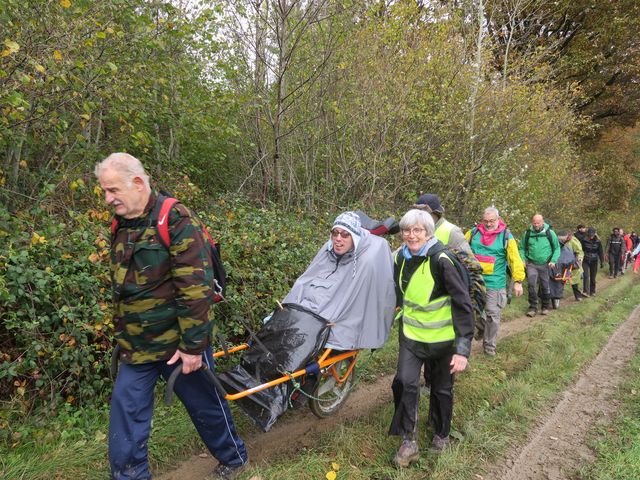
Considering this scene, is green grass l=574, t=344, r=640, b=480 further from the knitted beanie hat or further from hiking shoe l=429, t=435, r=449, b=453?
the knitted beanie hat

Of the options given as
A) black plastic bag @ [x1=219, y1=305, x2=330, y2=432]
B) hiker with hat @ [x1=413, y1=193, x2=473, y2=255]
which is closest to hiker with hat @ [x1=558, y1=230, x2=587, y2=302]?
hiker with hat @ [x1=413, y1=193, x2=473, y2=255]

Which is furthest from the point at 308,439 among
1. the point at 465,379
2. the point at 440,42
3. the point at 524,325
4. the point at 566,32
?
the point at 566,32

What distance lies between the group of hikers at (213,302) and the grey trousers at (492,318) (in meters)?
1.06

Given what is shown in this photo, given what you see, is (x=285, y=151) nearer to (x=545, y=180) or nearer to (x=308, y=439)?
(x=308, y=439)

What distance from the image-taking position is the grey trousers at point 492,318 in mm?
5812

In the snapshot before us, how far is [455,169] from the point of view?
987 cm

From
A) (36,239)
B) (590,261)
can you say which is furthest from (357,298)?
(590,261)

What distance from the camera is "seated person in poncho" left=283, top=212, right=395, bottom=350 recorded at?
368cm

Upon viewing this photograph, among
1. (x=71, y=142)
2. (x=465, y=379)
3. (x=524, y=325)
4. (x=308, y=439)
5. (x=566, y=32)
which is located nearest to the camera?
(x=308, y=439)

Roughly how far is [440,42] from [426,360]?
8.00m

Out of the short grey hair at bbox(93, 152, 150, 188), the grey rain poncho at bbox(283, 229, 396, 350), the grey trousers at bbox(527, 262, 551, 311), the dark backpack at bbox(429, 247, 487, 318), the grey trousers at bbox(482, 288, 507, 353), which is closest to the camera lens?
the short grey hair at bbox(93, 152, 150, 188)

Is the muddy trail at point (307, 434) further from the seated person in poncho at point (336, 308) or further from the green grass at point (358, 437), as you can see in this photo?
the seated person in poncho at point (336, 308)

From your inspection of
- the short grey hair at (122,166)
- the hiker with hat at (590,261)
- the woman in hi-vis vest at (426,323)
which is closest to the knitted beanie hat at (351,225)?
the woman in hi-vis vest at (426,323)

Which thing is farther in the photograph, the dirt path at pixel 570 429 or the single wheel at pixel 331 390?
the single wheel at pixel 331 390
